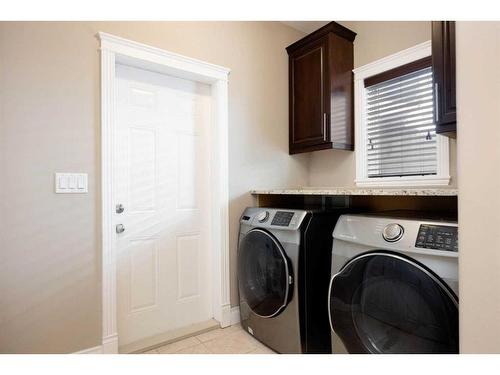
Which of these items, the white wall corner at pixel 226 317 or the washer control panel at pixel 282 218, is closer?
the washer control panel at pixel 282 218

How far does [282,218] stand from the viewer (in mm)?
1774

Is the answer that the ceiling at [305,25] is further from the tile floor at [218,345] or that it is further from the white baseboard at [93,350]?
the white baseboard at [93,350]

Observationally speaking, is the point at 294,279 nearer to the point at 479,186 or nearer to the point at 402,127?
the point at 479,186

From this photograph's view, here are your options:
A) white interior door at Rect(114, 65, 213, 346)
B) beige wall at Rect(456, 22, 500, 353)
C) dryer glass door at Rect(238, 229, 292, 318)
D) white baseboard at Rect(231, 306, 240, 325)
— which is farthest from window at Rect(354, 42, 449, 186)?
beige wall at Rect(456, 22, 500, 353)

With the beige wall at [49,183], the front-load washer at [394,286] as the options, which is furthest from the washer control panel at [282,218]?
the beige wall at [49,183]

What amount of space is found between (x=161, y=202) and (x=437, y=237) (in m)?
1.73

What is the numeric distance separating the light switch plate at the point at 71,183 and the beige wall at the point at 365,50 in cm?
196

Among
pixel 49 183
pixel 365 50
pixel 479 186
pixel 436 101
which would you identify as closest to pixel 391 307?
pixel 479 186

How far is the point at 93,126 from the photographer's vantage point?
1682 mm

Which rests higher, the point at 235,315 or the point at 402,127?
the point at 402,127

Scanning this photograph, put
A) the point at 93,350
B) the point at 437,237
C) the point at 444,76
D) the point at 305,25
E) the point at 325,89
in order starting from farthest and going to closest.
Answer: the point at 305,25
the point at 325,89
the point at 93,350
the point at 444,76
the point at 437,237

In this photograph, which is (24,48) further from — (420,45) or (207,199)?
(420,45)

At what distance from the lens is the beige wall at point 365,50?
2.04 m

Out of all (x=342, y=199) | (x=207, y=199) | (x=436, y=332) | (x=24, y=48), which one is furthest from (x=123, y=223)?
(x=436, y=332)
